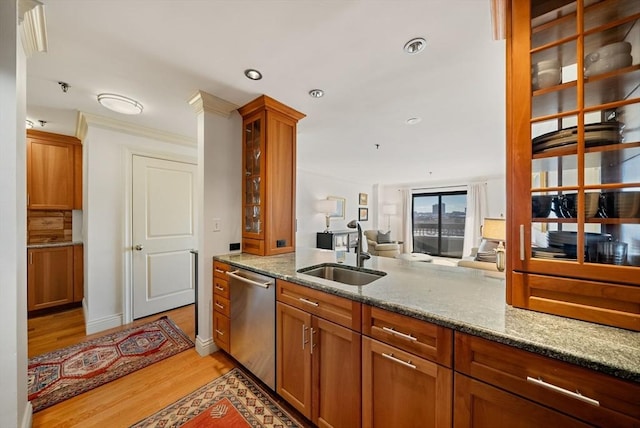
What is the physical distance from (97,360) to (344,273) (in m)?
2.30

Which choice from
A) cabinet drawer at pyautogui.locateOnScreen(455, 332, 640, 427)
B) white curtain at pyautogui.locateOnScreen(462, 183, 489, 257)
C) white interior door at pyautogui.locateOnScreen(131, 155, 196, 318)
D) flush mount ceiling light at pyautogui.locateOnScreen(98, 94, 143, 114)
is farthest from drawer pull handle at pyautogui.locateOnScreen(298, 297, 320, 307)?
white curtain at pyautogui.locateOnScreen(462, 183, 489, 257)

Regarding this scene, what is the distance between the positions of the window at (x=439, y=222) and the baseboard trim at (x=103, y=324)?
284 inches

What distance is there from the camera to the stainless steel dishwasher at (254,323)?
1630mm

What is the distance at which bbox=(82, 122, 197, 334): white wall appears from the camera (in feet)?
8.43

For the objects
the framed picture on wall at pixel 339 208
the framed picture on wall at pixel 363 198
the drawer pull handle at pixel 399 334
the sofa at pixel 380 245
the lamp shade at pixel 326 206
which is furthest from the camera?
the framed picture on wall at pixel 363 198

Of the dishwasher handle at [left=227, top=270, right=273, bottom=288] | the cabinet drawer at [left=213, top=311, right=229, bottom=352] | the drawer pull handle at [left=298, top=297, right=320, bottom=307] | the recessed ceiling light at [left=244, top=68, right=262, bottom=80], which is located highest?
the recessed ceiling light at [left=244, top=68, right=262, bottom=80]

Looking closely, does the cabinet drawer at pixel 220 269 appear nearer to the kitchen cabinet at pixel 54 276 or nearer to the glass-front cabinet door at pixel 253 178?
the glass-front cabinet door at pixel 253 178

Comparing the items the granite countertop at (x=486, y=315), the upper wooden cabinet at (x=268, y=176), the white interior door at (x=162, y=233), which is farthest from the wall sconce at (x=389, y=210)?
the granite countertop at (x=486, y=315)

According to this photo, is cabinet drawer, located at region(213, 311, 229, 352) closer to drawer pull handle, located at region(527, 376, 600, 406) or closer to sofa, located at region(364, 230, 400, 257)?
Result: drawer pull handle, located at region(527, 376, 600, 406)

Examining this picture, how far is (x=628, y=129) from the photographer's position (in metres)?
0.88

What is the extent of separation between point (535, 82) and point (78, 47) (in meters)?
2.54

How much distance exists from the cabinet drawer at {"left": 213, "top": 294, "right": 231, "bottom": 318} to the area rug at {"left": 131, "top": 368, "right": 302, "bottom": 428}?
51 centimetres

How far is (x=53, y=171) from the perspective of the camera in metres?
3.05

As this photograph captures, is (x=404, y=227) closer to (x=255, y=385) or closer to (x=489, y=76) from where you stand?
(x=489, y=76)
